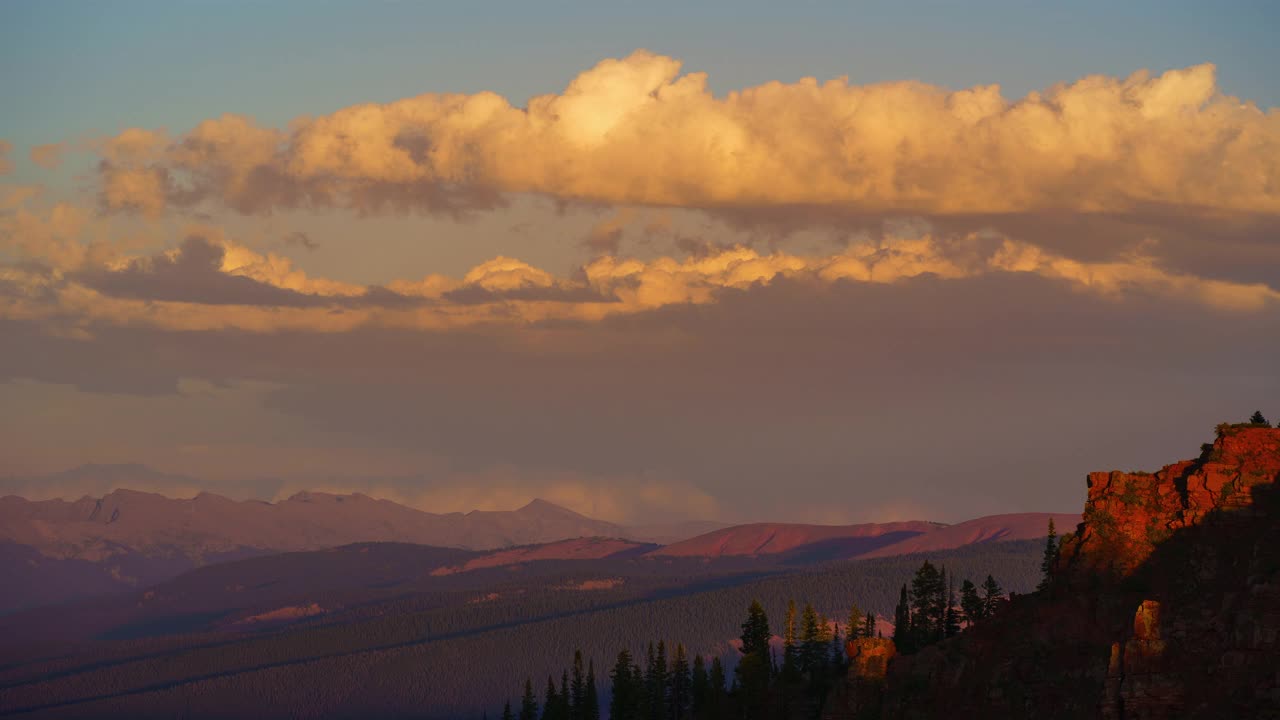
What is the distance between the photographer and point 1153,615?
116 meters

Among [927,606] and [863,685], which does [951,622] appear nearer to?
[927,606]

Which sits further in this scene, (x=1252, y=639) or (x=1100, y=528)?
(x=1100, y=528)

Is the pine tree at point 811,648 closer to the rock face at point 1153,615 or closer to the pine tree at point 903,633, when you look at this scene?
the pine tree at point 903,633

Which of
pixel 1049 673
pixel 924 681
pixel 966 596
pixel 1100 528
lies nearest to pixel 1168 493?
pixel 1100 528

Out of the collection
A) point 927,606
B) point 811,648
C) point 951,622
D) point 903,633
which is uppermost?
point 927,606

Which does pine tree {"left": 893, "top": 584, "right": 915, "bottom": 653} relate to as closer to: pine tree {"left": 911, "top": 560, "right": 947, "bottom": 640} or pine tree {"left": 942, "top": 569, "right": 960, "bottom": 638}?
pine tree {"left": 911, "top": 560, "right": 947, "bottom": 640}

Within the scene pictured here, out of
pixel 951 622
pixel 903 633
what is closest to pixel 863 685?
pixel 951 622

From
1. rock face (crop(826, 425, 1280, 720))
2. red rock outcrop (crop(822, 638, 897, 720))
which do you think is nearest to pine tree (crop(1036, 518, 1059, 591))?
rock face (crop(826, 425, 1280, 720))

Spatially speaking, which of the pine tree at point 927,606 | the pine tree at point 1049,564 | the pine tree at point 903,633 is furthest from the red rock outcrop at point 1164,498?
the pine tree at point 927,606

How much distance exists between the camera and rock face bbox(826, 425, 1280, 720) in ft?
367

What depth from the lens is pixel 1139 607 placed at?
118m

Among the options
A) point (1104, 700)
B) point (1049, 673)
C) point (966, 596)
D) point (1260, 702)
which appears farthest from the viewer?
point (966, 596)

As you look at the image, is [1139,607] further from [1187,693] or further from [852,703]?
[852,703]

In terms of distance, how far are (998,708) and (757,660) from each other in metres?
70.3
